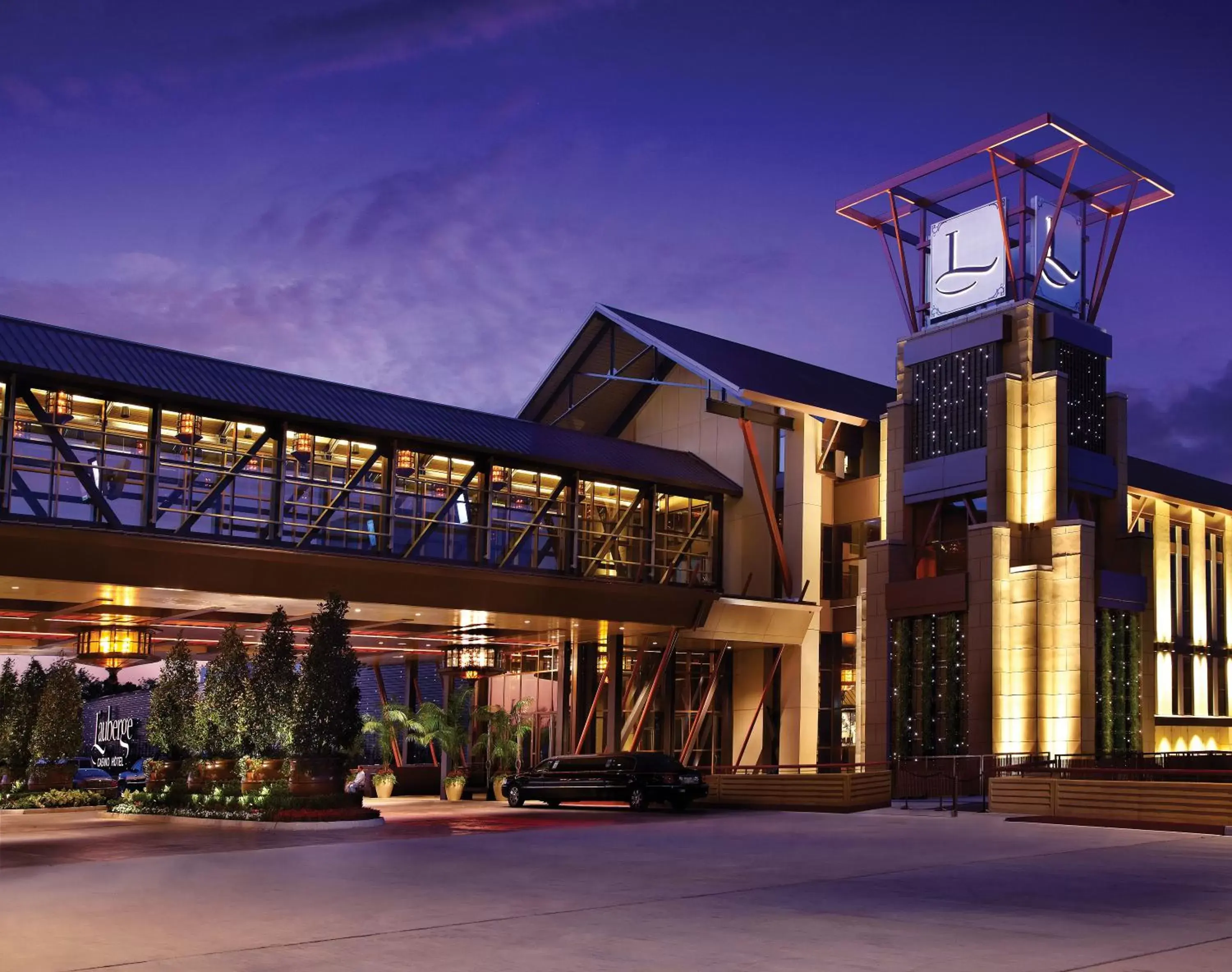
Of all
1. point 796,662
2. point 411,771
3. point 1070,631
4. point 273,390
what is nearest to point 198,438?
Result: point 273,390

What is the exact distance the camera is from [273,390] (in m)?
32.7

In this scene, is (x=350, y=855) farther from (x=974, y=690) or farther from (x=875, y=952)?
(x=974, y=690)

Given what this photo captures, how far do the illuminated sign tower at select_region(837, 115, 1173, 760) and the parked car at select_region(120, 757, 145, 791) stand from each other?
69.3 ft

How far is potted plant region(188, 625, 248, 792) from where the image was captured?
3120cm

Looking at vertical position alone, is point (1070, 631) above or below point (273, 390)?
below

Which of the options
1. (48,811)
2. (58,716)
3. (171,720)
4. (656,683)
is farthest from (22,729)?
(656,683)

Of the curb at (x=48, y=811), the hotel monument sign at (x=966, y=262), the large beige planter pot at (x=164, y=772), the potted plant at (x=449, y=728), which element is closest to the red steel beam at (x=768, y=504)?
the hotel monument sign at (x=966, y=262)

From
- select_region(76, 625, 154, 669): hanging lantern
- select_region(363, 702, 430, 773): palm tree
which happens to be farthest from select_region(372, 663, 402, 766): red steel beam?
select_region(76, 625, 154, 669): hanging lantern

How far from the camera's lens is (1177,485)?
5147cm

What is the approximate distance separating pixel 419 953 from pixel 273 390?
76.7 feet

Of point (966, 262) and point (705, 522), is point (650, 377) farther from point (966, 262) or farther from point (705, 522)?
point (966, 262)

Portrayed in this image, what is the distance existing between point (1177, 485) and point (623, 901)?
4299cm

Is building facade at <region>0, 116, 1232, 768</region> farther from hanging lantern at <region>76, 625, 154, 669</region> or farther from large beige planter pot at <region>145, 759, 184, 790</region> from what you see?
large beige planter pot at <region>145, 759, 184, 790</region>

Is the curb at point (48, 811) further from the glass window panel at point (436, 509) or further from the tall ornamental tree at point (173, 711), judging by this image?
the glass window panel at point (436, 509)
